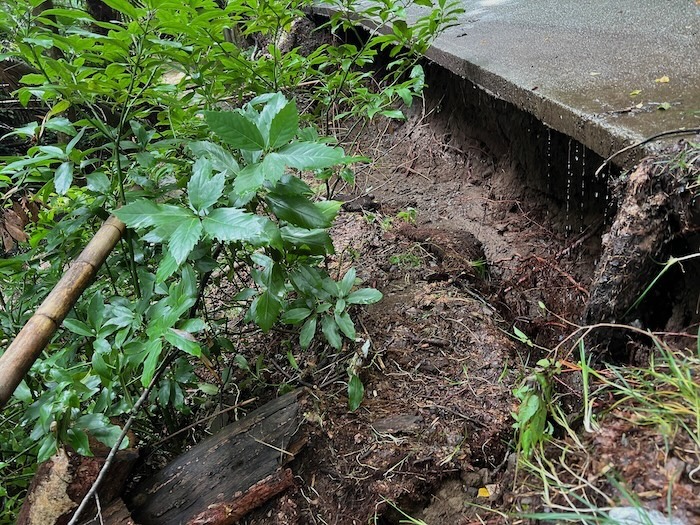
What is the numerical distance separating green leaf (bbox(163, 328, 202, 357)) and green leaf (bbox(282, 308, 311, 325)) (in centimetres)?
53

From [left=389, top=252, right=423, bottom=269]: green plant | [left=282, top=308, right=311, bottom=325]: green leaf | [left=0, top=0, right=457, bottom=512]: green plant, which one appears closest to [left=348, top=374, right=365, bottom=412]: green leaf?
[left=0, top=0, right=457, bottom=512]: green plant

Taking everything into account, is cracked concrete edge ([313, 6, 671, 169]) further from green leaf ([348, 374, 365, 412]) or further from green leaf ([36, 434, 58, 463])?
green leaf ([36, 434, 58, 463])

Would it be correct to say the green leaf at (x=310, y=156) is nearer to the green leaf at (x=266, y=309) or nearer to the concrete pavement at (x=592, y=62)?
the green leaf at (x=266, y=309)

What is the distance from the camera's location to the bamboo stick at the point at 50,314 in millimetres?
1122

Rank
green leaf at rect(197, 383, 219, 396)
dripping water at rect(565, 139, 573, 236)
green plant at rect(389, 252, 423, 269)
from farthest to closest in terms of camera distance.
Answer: green plant at rect(389, 252, 423, 269) < dripping water at rect(565, 139, 573, 236) < green leaf at rect(197, 383, 219, 396)

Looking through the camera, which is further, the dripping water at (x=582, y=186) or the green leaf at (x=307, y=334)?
the dripping water at (x=582, y=186)

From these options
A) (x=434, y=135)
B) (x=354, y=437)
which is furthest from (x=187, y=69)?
(x=434, y=135)

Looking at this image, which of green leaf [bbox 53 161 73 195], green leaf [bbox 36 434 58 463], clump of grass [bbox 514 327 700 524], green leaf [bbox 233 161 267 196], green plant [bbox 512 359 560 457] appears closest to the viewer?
clump of grass [bbox 514 327 700 524]

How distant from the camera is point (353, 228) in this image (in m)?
3.27

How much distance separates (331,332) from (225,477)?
1.84ft

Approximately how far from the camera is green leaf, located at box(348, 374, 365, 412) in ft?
5.67

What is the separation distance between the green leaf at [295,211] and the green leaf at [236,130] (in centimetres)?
21

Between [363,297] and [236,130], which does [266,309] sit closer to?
[363,297]

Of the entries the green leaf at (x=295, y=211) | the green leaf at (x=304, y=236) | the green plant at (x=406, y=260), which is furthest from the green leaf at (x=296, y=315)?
the green plant at (x=406, y=260)
